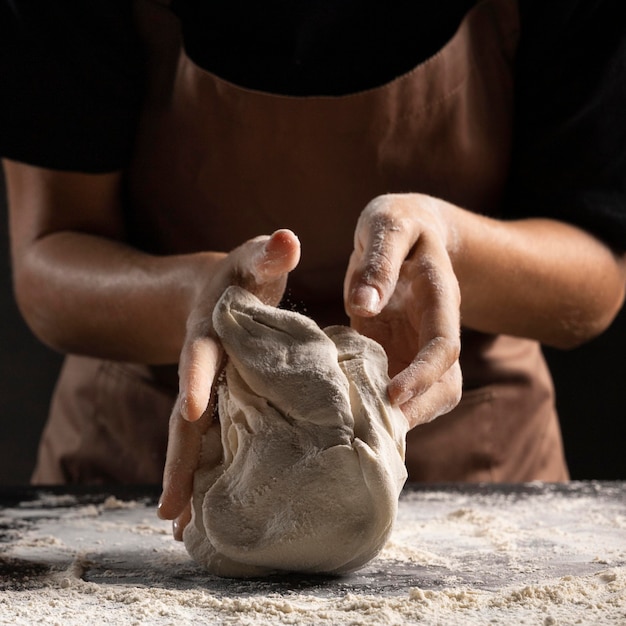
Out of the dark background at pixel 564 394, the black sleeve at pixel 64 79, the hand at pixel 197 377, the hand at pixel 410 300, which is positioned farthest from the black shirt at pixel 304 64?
the dark background at pixel 564 394

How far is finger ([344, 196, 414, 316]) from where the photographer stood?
3.06 ft

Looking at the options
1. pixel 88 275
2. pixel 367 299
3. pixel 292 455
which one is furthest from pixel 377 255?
pixel 88 275

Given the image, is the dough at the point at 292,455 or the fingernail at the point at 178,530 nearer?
the dough at the point at 292,455

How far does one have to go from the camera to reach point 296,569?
915 mm

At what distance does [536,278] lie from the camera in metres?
1.39

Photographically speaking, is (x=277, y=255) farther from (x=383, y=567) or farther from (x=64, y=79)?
(x=64, y=79)

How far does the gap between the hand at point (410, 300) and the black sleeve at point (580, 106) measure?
38 centimetres

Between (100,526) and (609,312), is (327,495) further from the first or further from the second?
(609,312)

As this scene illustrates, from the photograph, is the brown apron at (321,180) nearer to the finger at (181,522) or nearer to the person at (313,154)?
Result: the person at (313,154)

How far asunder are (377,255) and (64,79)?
2.18ft

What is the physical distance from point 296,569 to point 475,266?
550mm

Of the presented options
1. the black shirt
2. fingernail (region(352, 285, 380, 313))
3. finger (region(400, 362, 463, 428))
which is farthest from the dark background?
fingernail (region(352, 285, 380, 313))

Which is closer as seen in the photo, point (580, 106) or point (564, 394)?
point (580, 106)

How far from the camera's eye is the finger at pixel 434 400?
0.97 metres
